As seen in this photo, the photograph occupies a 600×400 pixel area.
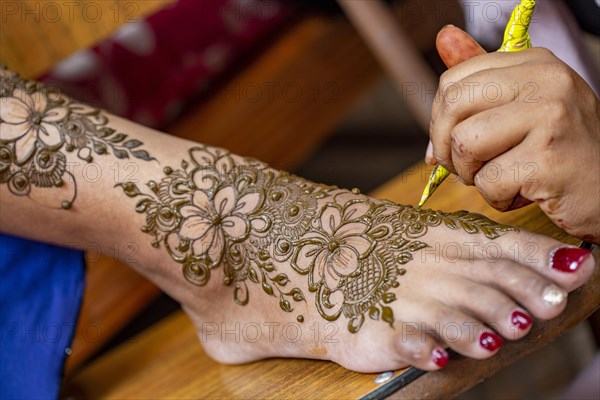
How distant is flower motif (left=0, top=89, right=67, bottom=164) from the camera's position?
85 centimetres

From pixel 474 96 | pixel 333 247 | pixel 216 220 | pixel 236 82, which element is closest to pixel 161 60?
pixel 236 82

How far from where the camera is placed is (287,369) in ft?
2.52

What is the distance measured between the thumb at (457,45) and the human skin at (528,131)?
23 mm

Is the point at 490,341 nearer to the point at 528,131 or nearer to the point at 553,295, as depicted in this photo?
the point at 553,295

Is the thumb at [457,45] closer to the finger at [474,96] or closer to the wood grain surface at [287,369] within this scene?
the finger at [474,96]

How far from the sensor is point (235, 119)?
154 centimetres

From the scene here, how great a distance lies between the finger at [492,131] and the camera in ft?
1.93

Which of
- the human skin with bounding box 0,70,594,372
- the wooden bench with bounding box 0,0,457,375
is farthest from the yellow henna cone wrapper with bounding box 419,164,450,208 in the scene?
the wooden bench with bounding box 0,0,457,375

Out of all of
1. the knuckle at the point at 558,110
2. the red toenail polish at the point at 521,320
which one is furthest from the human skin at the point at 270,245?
the knuckle at the point at 558,110

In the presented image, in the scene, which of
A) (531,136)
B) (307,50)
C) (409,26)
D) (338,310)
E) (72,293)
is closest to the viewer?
(531,136)

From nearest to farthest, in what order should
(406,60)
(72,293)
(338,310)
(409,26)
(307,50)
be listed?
(338,310)
(72,293)
(406,60)
(307,50)
(409,26)

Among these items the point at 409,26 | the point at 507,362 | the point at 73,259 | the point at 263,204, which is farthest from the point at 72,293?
the point at 409,26

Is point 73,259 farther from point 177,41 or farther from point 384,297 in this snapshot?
point 177,41

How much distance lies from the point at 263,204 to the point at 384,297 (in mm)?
183
